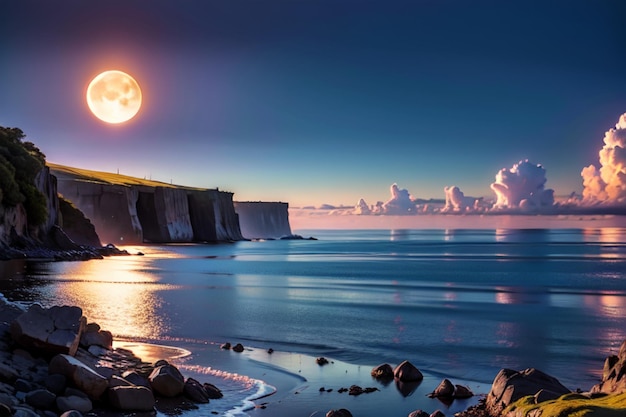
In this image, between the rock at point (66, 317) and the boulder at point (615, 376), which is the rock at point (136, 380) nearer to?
the rock at point (66, 317)

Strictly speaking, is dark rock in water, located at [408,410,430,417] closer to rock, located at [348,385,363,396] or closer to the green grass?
Result: the green grass

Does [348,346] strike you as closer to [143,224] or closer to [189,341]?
[189,341]

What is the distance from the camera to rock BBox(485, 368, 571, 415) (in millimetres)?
10023

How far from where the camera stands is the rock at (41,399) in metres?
9.30

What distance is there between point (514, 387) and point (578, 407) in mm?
2439

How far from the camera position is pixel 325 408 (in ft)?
36.9

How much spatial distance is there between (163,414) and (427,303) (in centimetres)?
2434

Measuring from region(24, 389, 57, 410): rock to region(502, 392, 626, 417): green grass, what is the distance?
21.8 ft

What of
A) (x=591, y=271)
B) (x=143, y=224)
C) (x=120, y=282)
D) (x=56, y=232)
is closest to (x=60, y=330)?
(x=120, y=282)

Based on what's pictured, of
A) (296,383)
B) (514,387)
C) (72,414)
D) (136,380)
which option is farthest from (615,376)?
(72,414)

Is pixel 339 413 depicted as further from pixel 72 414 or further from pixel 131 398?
pixel 72 414

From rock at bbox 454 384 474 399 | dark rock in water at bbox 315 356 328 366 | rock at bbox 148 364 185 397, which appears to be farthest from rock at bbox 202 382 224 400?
rock at bbox 454 384 474 399

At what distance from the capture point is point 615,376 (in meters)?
9.97

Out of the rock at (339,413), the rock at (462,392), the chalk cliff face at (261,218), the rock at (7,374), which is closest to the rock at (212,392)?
the rock at (339,413)
